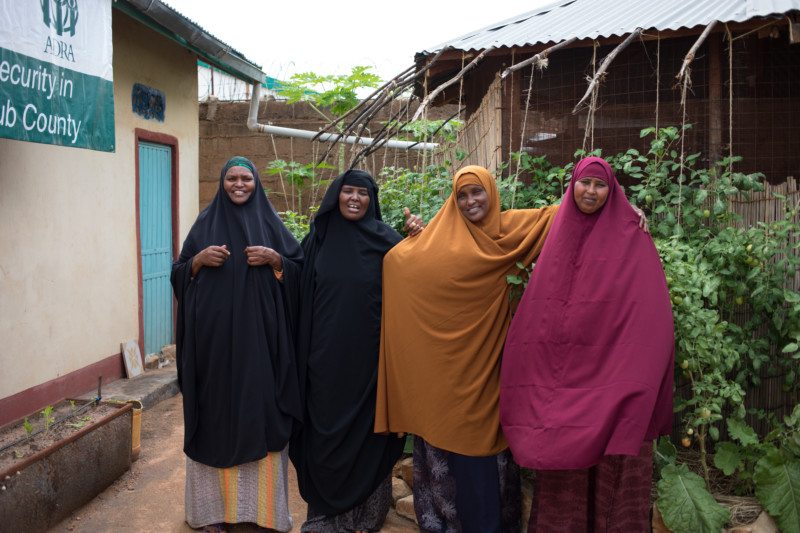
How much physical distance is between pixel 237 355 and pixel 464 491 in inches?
45.1

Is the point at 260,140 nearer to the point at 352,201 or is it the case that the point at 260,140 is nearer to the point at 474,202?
the point at 352,201

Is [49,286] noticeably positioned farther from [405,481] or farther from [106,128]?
[405,481]

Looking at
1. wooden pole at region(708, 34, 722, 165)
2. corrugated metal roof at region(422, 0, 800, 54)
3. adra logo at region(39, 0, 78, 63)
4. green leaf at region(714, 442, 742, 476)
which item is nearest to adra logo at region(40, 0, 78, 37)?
adra logo at region(39, 0, 78, 63)

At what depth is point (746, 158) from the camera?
407 cm

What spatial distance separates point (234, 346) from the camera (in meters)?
2.93

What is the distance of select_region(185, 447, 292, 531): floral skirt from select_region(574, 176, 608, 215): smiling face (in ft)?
5.78

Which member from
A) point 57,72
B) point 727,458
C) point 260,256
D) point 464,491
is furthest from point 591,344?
point 57,72

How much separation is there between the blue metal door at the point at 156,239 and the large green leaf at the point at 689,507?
14.8 ft

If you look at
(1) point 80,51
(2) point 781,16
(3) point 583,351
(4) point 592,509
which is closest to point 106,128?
(1) point 80,51

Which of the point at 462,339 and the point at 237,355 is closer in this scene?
the point at 462,339

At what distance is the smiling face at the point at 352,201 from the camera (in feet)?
9.79

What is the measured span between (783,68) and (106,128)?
422cm

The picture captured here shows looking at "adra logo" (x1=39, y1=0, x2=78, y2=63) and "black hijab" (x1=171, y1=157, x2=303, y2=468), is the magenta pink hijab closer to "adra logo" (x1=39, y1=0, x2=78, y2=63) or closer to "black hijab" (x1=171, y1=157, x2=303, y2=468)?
"black hijab" (x1=171, y1=157, x2=303, y2=468)

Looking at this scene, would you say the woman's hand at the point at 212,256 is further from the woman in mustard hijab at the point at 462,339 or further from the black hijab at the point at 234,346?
the woman in mustard hijab at the point at 462,339
